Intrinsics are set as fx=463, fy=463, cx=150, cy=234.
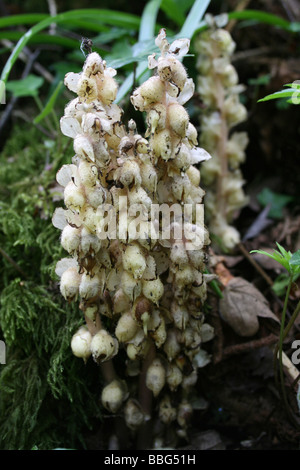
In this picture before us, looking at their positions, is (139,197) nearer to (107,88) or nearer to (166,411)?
(107,88)

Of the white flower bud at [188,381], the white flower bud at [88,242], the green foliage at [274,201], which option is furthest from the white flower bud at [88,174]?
the green foliage at [274,201]

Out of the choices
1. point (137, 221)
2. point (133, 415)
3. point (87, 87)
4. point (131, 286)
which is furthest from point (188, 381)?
point (87, 87)

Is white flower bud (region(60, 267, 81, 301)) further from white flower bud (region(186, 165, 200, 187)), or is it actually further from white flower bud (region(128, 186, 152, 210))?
white flower bud (region(186, 165, 200, 187))

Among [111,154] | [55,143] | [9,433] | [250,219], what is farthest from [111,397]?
[250,219]

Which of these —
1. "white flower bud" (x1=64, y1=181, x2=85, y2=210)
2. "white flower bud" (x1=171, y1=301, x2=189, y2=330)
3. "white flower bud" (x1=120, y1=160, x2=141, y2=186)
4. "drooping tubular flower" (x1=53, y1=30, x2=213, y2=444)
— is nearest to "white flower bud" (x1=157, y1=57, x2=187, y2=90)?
"drooping tubular flower" (x1=53, y1=30, x2=213, y2=444)

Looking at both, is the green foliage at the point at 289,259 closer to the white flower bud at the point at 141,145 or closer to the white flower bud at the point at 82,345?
the white flower bud at the point at 141,145

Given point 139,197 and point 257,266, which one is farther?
point 257,266
